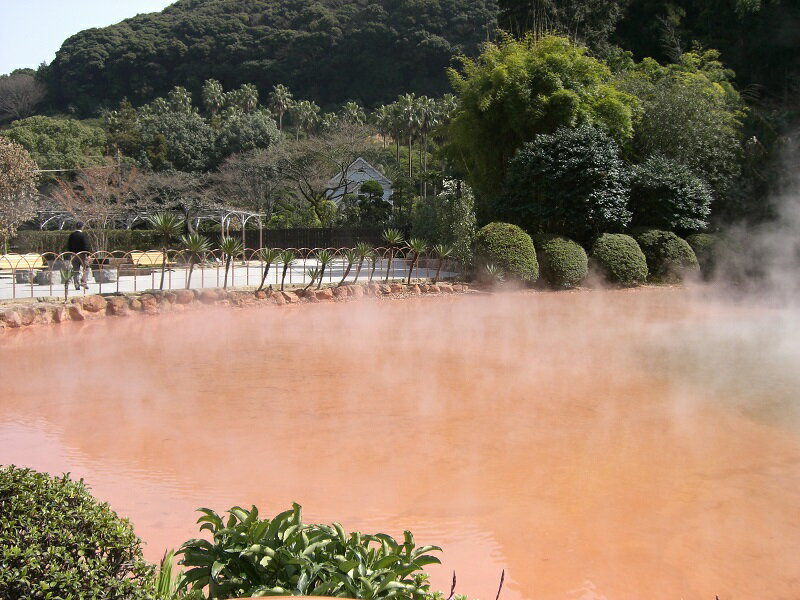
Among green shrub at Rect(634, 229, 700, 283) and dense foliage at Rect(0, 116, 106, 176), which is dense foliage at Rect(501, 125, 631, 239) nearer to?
green shrub at Rect(634, 229, 700, 283)

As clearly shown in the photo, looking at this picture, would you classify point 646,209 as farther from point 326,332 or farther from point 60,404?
point 60,404

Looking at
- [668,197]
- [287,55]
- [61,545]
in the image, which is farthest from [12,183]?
[287,55]

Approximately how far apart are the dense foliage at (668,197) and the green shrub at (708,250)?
2.03ft

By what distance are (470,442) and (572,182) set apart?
17.3 m

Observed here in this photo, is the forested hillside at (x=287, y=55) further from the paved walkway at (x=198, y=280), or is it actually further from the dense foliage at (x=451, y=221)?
the paved walkway at (x=198, y=280)

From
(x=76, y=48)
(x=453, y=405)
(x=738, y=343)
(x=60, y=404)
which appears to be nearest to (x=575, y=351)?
(x=738, y=343)

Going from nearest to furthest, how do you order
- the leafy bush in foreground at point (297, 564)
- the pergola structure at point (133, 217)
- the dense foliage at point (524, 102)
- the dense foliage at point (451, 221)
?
the leafy bush in foreground at point (297, 564) < the dense foliage at point (451, 221) < the dense foliage at point (524, 102) < the pergola structure at point (133, 217)

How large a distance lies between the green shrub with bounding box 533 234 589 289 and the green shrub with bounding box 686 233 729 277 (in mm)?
4202

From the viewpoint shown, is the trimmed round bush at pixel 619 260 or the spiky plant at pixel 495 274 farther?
the trimmed round bush at pixel 619 260

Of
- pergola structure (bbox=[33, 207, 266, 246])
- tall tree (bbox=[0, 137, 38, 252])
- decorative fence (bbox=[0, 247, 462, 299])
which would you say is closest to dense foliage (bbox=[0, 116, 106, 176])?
pergola structure (bbox=[33, 207, 266, 246])

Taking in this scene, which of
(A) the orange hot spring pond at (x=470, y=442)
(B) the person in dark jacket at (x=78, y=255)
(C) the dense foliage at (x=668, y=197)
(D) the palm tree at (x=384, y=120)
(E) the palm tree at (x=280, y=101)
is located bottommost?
(A) the orange hot spring pond at (x=470, y=442)

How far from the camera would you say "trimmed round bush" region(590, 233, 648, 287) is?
21.2 metres

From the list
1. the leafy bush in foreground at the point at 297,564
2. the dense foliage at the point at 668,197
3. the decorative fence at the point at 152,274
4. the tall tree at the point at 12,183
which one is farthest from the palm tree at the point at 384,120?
the leafy bush in foreground at the point at 297,564

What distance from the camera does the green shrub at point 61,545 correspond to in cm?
211
